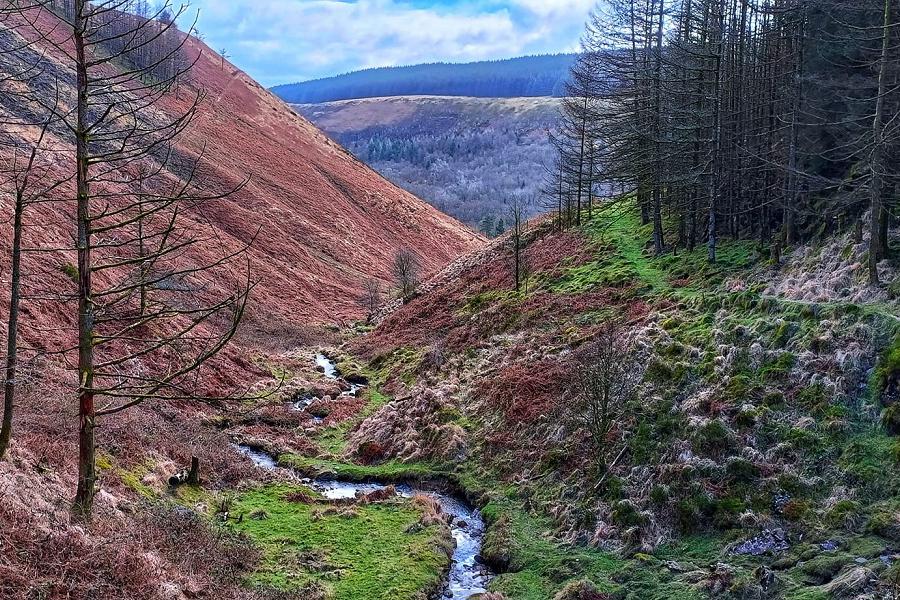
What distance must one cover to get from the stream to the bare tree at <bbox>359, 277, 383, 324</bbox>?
27814mm

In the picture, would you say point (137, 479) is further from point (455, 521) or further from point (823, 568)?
point (823, 568)

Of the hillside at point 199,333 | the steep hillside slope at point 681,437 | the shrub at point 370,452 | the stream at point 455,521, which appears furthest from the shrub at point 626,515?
the shrub at point 370,452

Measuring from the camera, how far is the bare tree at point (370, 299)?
2103 inches

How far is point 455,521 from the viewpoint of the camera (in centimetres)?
1906

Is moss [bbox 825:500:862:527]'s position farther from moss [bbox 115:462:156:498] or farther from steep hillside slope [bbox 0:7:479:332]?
steep hillside slope [bbox 0:7:479:332]

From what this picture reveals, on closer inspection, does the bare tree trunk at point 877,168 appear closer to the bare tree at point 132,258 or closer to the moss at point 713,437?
the moss at point 713,437

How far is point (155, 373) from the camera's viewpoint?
2884 cm

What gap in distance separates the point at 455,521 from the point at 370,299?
41948mm

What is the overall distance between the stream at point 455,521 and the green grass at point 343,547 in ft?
1.73

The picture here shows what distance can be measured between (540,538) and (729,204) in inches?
878

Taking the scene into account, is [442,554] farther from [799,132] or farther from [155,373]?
[799,132]

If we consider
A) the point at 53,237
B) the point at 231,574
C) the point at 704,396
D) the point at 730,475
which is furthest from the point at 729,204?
the point at 53,237

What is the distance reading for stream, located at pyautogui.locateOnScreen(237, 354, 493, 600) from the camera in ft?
51.4

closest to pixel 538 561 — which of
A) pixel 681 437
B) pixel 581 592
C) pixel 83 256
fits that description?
pixel 581 592
